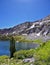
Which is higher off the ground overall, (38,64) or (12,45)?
(12,45)

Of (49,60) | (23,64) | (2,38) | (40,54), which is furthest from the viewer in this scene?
(2,38)

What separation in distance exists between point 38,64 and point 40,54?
59.2 inches

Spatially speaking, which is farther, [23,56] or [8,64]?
[23,56]

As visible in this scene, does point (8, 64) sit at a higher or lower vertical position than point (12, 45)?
lower

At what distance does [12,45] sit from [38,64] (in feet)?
73.8

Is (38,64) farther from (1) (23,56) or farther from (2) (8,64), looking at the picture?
(1) (23,56)

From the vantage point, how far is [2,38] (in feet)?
152

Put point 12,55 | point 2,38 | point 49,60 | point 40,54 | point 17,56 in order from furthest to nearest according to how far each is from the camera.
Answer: point 2,38 < point 12,55 < point 17,56 < point 40,54 < point 49,60

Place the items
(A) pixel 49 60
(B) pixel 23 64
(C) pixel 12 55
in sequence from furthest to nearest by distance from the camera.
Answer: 1. (C) pixel 12 55
2. (B) pixel 23 64
3. (A) pixel 49 60

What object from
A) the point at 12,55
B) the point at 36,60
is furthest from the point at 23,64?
the point at 12,55

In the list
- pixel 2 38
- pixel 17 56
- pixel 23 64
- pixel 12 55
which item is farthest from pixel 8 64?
pixel 2 38

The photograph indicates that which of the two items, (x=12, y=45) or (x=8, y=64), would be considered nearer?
(x=8, y=64)

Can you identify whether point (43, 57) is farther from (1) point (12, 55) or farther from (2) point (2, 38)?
(2) point (2, 38)

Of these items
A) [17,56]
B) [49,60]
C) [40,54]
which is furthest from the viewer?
[17,56]
